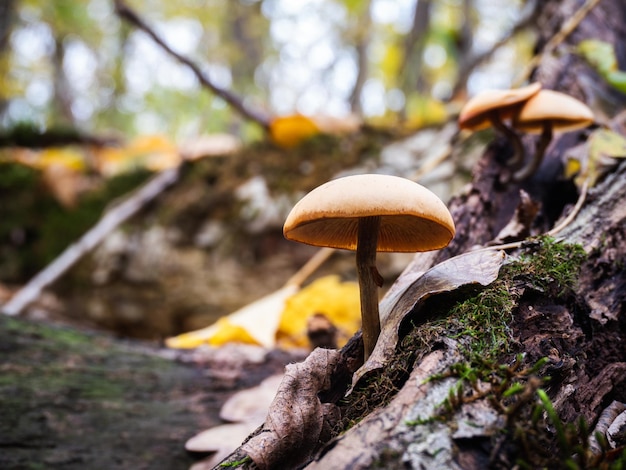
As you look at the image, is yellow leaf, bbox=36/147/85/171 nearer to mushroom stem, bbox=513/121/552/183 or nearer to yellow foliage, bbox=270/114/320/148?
yellow foliage, bbox=270/114/320/148

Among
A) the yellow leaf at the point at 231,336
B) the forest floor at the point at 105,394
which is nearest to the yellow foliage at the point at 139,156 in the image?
the yellow leaf at the point at 231,336

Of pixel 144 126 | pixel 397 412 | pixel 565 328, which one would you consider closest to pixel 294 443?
Answer: pixel 397 412

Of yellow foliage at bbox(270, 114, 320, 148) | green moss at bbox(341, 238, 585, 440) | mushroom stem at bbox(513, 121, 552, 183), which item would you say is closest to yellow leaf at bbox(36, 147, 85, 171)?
yellow foliage at bbox(270, 114, 320, 148)

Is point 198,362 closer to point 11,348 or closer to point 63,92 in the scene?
point 11,348

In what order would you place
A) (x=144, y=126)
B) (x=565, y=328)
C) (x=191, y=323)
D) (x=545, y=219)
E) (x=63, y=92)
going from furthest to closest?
(x=144, y=126), (x=63, y=92), (x=191, y=323), (x=545, y=219), (x=565, y=328)

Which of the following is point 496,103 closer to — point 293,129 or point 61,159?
point 293,129

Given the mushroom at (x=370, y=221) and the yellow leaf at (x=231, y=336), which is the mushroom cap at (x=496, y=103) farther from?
the yellow leaf at (x=231, y=336)

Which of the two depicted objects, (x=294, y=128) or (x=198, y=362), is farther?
(x=294, y=128)
